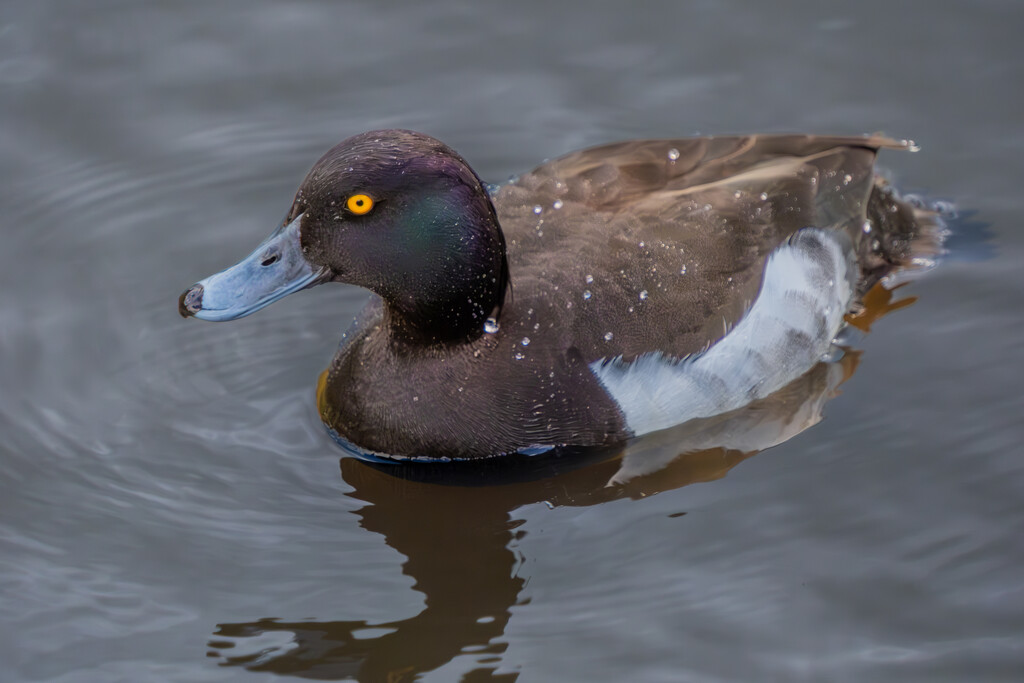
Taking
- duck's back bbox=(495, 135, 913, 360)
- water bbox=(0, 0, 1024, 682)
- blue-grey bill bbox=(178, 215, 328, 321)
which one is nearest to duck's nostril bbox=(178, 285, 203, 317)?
blue-grey bill bbox=(178, 215, 328, 321)

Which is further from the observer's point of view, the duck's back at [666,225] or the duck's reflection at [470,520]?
the duck's back at [666,225]

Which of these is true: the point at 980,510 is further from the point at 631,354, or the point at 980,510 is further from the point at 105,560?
the point at 105,560

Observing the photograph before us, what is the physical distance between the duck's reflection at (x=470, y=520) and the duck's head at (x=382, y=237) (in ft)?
2.62

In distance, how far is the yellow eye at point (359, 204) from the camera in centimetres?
481

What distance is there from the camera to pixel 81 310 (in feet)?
20.1

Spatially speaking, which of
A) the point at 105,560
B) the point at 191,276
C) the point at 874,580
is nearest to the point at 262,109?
the point at 191,276

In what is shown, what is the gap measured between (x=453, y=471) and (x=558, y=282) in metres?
0.89

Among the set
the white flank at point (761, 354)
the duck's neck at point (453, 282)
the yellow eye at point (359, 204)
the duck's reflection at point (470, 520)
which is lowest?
the duck's reflection at point (470, 520)

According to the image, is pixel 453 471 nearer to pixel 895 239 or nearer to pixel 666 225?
pixel 666 225

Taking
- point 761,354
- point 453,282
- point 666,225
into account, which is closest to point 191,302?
point 453,282

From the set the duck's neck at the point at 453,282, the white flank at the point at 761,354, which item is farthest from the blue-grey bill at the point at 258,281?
the white flank at the point at 761,354

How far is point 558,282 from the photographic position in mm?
5234

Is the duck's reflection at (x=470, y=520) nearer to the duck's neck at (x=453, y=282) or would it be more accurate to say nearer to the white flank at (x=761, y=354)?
the white flank at (x=761, y=354)

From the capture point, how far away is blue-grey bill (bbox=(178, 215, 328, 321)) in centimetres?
485
